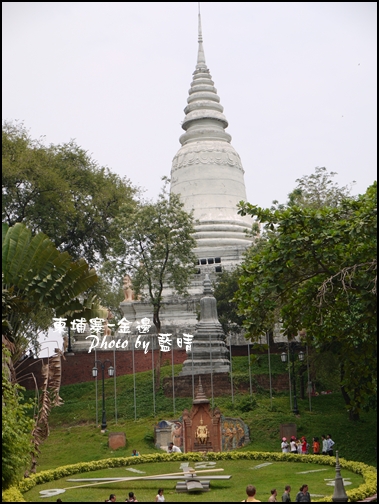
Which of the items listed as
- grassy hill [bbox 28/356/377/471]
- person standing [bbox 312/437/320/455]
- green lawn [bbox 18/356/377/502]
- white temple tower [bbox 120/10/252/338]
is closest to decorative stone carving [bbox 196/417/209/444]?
green lawn [bbox 18/356/377/502]

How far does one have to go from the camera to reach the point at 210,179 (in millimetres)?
52062

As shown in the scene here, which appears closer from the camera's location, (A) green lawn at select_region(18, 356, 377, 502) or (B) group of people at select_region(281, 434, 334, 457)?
(A) green lawn at select_region(18, 356, 377, 502)

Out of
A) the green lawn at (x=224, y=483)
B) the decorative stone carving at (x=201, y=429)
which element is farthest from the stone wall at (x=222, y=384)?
the green lawn at (x=224, y=483)

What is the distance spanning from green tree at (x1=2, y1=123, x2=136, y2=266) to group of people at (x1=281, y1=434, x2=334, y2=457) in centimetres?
1616

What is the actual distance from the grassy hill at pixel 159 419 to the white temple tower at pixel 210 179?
43.6 ft

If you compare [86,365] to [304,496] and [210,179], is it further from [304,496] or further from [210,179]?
[304,496]

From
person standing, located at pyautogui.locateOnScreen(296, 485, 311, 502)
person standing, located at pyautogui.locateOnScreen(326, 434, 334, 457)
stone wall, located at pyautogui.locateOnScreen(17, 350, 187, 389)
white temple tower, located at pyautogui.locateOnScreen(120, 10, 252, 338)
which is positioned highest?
white temple tower, located at pyautogui.locateOnScreen(120, 10, 252, 338)

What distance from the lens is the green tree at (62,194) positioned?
3772 centimetres

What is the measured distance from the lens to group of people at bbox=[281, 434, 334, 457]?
83.9 ft

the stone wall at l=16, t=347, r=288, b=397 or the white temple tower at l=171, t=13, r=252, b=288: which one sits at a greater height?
the white temple tower at l=171, t=13, r=252, b=288

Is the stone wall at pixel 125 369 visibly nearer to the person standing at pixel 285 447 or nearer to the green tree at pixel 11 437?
the person standing at pixel 285 447

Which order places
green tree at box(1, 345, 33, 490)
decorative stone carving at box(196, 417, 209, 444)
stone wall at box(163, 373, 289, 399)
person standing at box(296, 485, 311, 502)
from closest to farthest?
1. person standing at box(296, 485, 311, 502)
2. green tree at box(1, 345, 33, 490)
3. decorative stone carving at box(196, 417, 209, 444)
4. stone wall at box(163, 373, 289, 399)

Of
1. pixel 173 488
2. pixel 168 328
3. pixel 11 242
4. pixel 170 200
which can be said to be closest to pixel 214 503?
pixel 173 488

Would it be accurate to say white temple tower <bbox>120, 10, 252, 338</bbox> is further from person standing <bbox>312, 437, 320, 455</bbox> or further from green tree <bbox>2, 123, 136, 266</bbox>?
person standing <bbox>312, 437, 320, 455</bbox>
